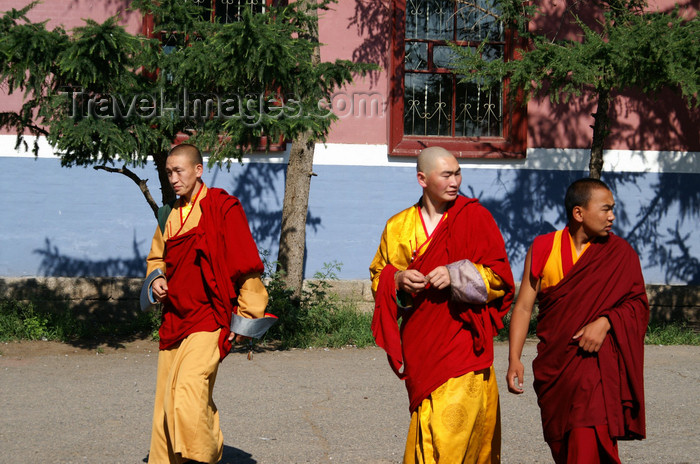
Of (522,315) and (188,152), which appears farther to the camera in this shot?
(188,152)

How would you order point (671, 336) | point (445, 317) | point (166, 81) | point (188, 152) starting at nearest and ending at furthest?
1. point (445, 317)
2. point (188, 152)
3. point (166, 81)
4. point (671, 336)

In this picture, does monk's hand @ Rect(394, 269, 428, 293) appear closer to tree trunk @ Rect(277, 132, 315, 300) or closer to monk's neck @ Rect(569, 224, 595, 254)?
monk's neck @ Rect(569, 224, 595, 254)

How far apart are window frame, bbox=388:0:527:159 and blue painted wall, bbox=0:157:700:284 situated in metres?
0.26

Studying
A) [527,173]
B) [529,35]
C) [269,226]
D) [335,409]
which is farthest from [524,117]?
[335,409]

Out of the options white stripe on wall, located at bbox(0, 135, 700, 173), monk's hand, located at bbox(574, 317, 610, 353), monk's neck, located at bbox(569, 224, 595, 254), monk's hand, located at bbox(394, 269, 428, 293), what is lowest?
monk's hand, located at bbox(574, 317, 610, 353)

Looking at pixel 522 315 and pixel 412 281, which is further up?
pixel 412 281

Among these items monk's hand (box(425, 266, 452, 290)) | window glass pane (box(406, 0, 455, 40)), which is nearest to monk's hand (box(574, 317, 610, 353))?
monk's hand (box(425, 266, 452, 290))

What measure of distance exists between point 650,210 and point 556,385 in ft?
25.6

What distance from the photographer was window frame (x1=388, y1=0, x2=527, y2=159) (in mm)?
10922

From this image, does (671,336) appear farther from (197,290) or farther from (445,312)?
(197,290)

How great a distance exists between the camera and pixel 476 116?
11.3m

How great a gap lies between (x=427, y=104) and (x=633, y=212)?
3211 mm

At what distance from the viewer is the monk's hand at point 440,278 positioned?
4105 millimetres

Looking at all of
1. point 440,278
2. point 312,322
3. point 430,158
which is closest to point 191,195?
point 430,158
